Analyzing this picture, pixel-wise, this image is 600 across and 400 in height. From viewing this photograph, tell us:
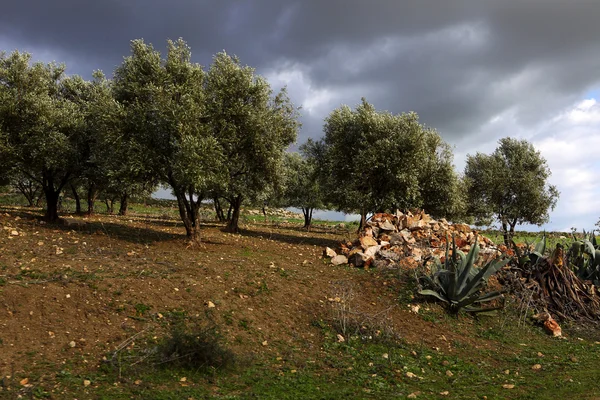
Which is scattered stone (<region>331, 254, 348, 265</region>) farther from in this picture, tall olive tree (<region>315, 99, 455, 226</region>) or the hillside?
tall olive tree (<region>315, 99, 455, 226</region>)

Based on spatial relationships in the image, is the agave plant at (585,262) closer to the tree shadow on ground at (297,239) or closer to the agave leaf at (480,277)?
the agave leaf at (480,277)

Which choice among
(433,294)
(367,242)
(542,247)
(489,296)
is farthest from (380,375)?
(542,247)

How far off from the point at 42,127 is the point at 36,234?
604cm

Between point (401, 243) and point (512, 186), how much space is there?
2425cm

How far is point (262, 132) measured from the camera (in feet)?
64.8

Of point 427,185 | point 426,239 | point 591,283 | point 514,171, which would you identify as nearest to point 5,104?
point 426,239

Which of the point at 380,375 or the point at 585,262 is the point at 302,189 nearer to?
the point at 585,262

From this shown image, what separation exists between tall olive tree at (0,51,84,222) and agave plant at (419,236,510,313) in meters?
17.8

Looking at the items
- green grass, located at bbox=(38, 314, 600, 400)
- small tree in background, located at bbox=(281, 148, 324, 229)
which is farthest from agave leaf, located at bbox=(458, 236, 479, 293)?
small tree in background, located at bbox=(281, 148, 324, 229)

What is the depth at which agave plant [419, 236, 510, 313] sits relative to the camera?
11.7 meters

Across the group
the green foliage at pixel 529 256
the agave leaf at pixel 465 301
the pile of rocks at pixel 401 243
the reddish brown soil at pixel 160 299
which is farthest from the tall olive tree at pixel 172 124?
the green foliage at pixel 529 256

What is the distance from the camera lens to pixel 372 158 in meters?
24.6

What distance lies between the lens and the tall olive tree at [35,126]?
19.9m

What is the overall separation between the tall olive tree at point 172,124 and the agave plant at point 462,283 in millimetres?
9263
